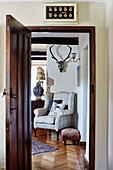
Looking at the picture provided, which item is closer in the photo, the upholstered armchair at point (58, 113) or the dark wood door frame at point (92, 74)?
the dark wood door frame at point (92, 74)

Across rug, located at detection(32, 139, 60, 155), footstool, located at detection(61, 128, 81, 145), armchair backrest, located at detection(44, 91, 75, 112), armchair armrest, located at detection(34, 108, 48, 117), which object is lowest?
rug, located at detection(32, 139, 60, 155)

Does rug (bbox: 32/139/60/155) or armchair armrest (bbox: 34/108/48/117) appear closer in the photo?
rug (bbox: 32/139/60/155)

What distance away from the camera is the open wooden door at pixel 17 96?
2.20m

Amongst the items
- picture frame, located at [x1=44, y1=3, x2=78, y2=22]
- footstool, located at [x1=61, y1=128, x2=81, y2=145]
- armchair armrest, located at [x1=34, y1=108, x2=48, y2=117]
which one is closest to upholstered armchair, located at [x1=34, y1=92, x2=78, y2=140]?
armchair armrest, located at [x1=34, y1=108, x2=48, y2=117]

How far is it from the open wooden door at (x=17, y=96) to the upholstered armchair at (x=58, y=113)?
2517 mm

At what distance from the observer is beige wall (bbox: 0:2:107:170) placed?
2.89m

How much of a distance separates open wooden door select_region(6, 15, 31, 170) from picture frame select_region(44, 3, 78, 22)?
1.12 ft

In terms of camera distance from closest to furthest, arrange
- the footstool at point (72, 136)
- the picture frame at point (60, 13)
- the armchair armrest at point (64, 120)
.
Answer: the picture frame at point (60, 13)
the footstool at point (72, 136)
the armchair armrest at point (64, 120)

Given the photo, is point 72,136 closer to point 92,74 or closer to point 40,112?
point 40,112

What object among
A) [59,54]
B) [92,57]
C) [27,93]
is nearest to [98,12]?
[92,57]

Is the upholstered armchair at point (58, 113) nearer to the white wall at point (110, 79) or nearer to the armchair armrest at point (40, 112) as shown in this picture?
the armchair armrest at point (40, 112)

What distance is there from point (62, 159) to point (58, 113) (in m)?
1.64

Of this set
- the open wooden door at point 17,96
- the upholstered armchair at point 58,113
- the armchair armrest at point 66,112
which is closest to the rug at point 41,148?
the upholstered armchair at point 58,113

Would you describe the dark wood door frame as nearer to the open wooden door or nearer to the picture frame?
the picture frame
